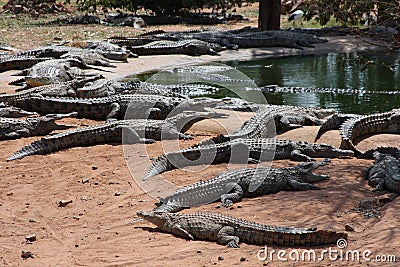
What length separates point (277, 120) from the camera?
8484 millimetres

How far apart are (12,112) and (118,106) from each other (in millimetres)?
1635

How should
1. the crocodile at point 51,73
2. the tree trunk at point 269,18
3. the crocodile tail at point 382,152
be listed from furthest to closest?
the tree trunk at point 269,18, the crocodile at point 51,73, the crocodile tail at point 382,152

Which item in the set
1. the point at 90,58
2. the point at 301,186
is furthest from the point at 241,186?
the point at 90,58

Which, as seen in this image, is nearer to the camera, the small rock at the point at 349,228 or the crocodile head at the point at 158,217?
the small rock at the point at 349,228

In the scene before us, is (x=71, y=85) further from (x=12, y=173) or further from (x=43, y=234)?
(x=43, y=234)

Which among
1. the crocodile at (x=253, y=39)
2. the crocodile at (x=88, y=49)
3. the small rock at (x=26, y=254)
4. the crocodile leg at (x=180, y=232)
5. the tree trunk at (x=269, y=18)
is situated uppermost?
the tree trunk at (x=269, y=18)

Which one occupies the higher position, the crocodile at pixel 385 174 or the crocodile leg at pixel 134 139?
the crocodile at pixel 385 174

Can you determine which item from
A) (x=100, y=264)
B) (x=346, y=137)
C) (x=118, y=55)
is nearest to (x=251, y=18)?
(x=118, y=55)

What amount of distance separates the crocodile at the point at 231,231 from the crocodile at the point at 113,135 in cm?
280

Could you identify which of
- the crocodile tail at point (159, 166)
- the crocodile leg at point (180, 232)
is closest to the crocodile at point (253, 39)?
the crocodile tail at point (159, 166)

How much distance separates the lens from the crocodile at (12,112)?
8992mm

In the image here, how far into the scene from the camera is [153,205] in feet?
18.4

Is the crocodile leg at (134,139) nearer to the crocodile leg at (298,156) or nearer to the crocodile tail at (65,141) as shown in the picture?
the crocodile tail at (65,141)

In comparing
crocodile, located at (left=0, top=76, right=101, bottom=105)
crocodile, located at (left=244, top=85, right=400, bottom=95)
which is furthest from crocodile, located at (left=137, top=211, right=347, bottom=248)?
crocodile, located at (left=244, top=85, right=400, bottom=95)
